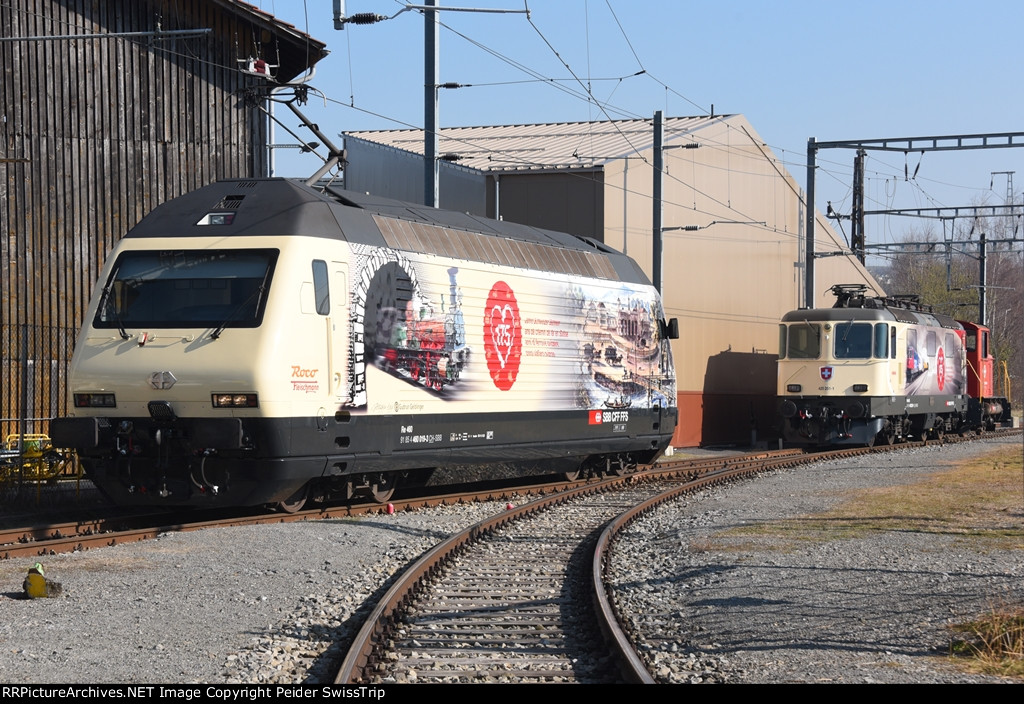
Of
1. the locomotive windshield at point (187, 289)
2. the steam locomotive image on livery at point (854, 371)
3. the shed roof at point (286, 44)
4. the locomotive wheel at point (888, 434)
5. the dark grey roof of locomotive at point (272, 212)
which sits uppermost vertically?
the shed roof at point (286, 44)

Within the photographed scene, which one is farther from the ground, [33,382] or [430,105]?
[430,105]

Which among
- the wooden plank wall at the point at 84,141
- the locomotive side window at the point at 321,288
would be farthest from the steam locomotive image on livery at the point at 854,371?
the locomotive side window at the point at 321,288

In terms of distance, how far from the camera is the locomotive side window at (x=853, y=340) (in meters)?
29.2

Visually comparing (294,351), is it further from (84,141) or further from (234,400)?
(84,141)

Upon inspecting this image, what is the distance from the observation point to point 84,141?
20969 mm

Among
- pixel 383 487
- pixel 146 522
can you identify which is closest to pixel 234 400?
pixel 146 522

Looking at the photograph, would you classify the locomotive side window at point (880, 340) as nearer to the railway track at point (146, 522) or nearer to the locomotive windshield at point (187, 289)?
the railway track at point (146, 522)

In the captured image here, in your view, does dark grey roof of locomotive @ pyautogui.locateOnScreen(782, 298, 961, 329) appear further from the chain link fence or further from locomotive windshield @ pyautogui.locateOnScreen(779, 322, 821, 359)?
the chain link fence

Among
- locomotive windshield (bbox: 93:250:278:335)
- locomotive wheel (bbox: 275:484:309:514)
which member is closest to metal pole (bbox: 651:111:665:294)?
locomotive wheel (bbox: 275:484:309:514)

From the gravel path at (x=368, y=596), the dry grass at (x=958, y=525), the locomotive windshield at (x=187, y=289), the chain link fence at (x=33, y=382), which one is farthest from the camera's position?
the chain link fence at (x=33, y=382)

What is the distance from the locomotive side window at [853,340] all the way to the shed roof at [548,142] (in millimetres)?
6571

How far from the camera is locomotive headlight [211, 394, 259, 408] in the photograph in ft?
42.2

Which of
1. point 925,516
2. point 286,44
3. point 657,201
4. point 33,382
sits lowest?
point 925,516

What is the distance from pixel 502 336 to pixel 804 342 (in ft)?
49.0
